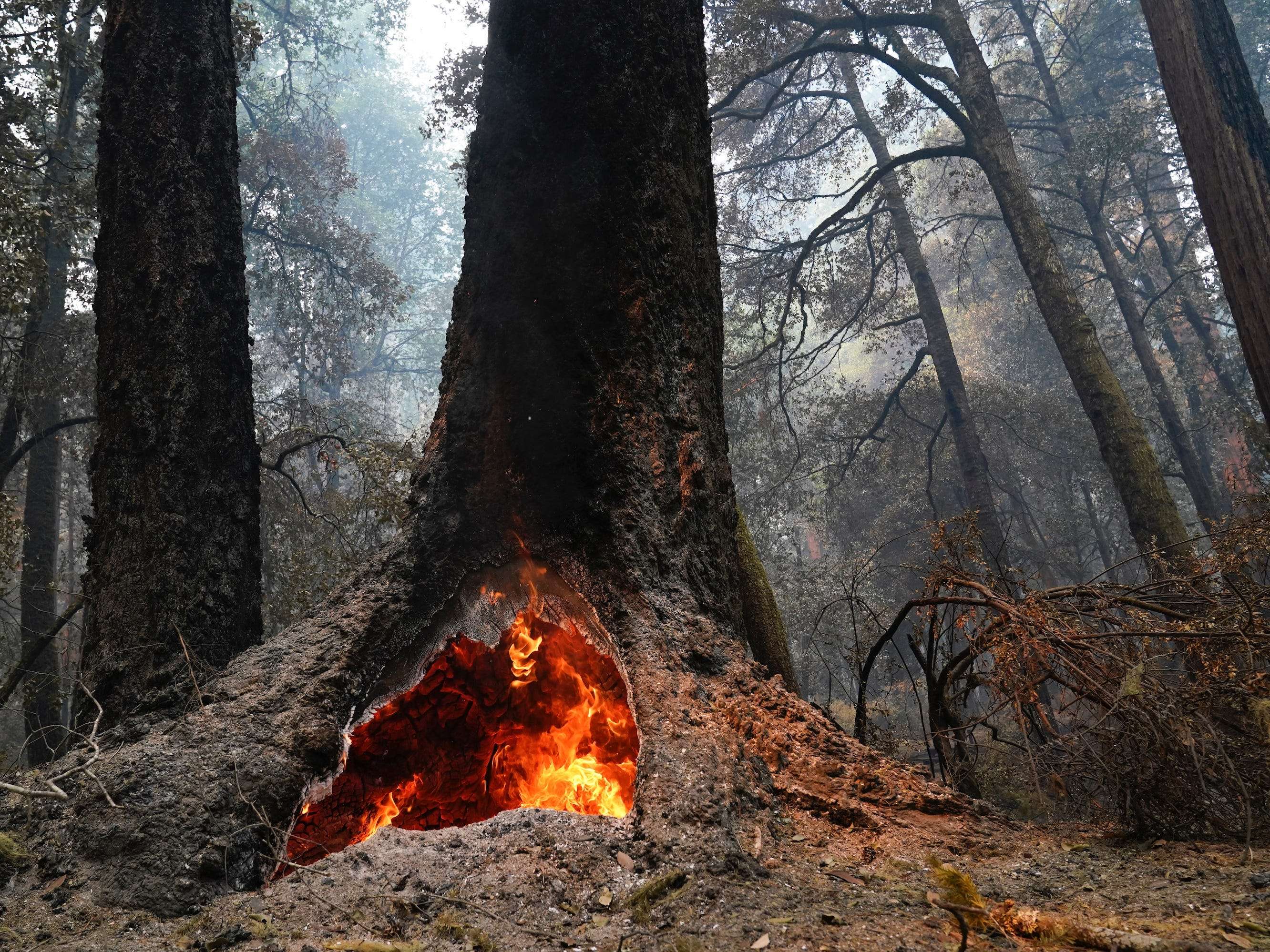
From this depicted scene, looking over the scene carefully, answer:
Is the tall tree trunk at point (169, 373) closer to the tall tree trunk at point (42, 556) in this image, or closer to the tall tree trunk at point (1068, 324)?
the tall tree trunk at point (42, 556)

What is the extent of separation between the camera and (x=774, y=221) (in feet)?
60.1

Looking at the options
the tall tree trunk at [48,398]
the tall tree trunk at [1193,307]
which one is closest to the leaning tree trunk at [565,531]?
the tall tree trunk at [48,398]

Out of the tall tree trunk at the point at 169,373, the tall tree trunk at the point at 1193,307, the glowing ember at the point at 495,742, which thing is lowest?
the glowing ember at the point at 495,742

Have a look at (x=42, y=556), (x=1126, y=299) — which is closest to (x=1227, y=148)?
(x=42, y=556)

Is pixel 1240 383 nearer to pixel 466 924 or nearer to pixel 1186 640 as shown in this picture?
pixel 1186 640

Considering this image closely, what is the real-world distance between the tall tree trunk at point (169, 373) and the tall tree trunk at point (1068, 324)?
275 inches

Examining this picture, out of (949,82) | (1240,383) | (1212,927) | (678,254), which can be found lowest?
(1212,927)

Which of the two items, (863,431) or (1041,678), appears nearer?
(1041,678)

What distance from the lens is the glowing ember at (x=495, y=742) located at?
9.80 ft

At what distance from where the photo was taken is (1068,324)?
8070 millimetres

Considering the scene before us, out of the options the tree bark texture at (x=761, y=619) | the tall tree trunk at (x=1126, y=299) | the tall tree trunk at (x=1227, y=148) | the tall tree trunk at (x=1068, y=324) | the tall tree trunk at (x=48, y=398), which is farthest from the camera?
the tall tree trunk at (x=1126, y=299)

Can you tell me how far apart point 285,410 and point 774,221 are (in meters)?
12.1

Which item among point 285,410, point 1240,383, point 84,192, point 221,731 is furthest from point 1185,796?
point 1240,383

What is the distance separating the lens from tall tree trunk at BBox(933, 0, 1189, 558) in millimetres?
7246
